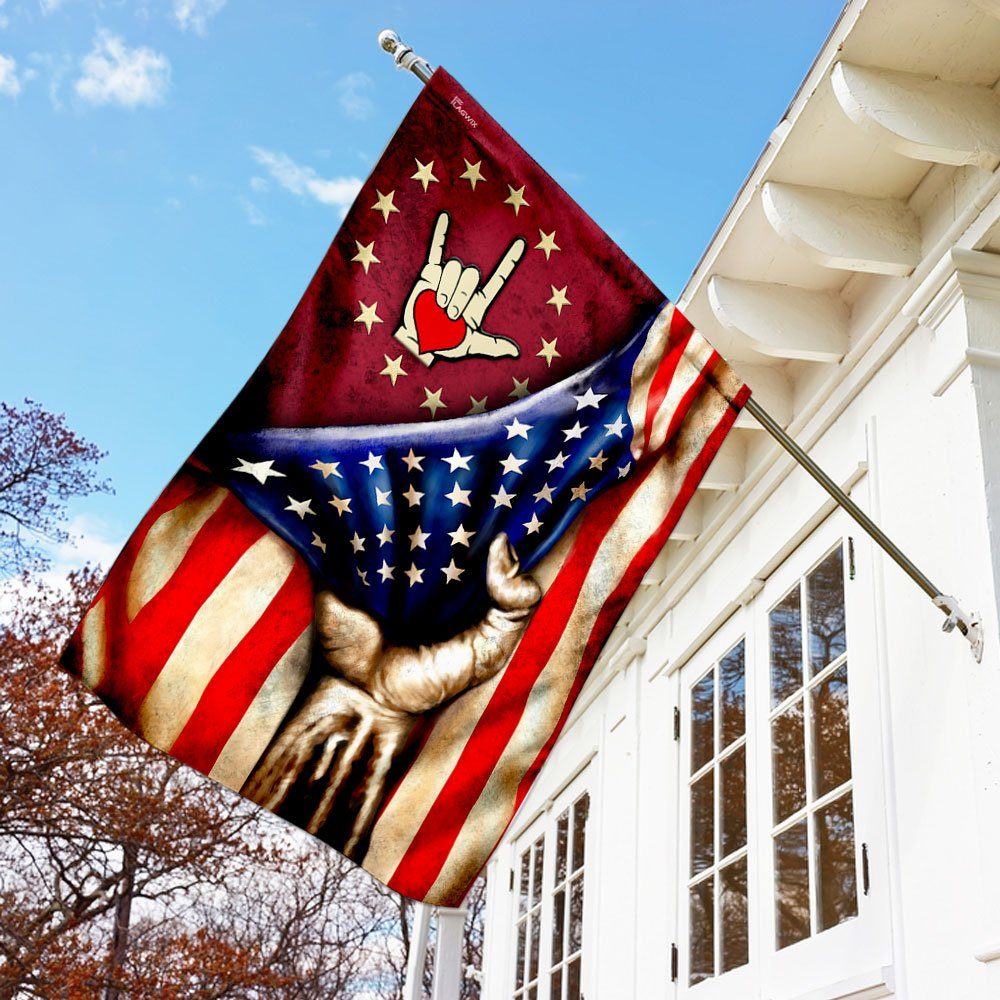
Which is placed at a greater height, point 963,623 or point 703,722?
point 703,722

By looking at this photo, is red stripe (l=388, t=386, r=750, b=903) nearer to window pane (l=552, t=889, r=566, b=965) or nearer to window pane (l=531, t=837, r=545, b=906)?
window pane (l=552, t=889, r=566, b=965)

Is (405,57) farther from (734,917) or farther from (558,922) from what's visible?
(558,922)

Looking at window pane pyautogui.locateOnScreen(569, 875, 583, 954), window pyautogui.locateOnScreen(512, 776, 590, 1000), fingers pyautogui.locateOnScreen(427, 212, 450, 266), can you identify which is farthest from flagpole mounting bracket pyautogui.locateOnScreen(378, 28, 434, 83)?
window pane pyautogui.locateOnScreen(569, 875, 583, 954)

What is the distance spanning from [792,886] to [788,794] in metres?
0.29

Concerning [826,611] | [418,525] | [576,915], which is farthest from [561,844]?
[418,525]

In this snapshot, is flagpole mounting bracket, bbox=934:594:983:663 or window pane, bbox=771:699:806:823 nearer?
flagpole mounting bracket, bbox=934:594:983:663

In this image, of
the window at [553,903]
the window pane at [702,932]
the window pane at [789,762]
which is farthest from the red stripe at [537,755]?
the window at [553,903]

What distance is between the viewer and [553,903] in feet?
22.6

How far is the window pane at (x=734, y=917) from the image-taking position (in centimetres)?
423

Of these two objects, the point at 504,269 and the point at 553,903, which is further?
the point at 553,903

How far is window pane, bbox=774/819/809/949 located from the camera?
3814mm

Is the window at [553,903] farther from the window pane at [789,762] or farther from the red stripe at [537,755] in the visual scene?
the red stripe at [537,755]

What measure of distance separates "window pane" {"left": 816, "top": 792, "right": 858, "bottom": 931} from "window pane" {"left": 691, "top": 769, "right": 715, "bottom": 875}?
95 cm

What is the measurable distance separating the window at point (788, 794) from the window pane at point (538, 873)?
8.43 ft
